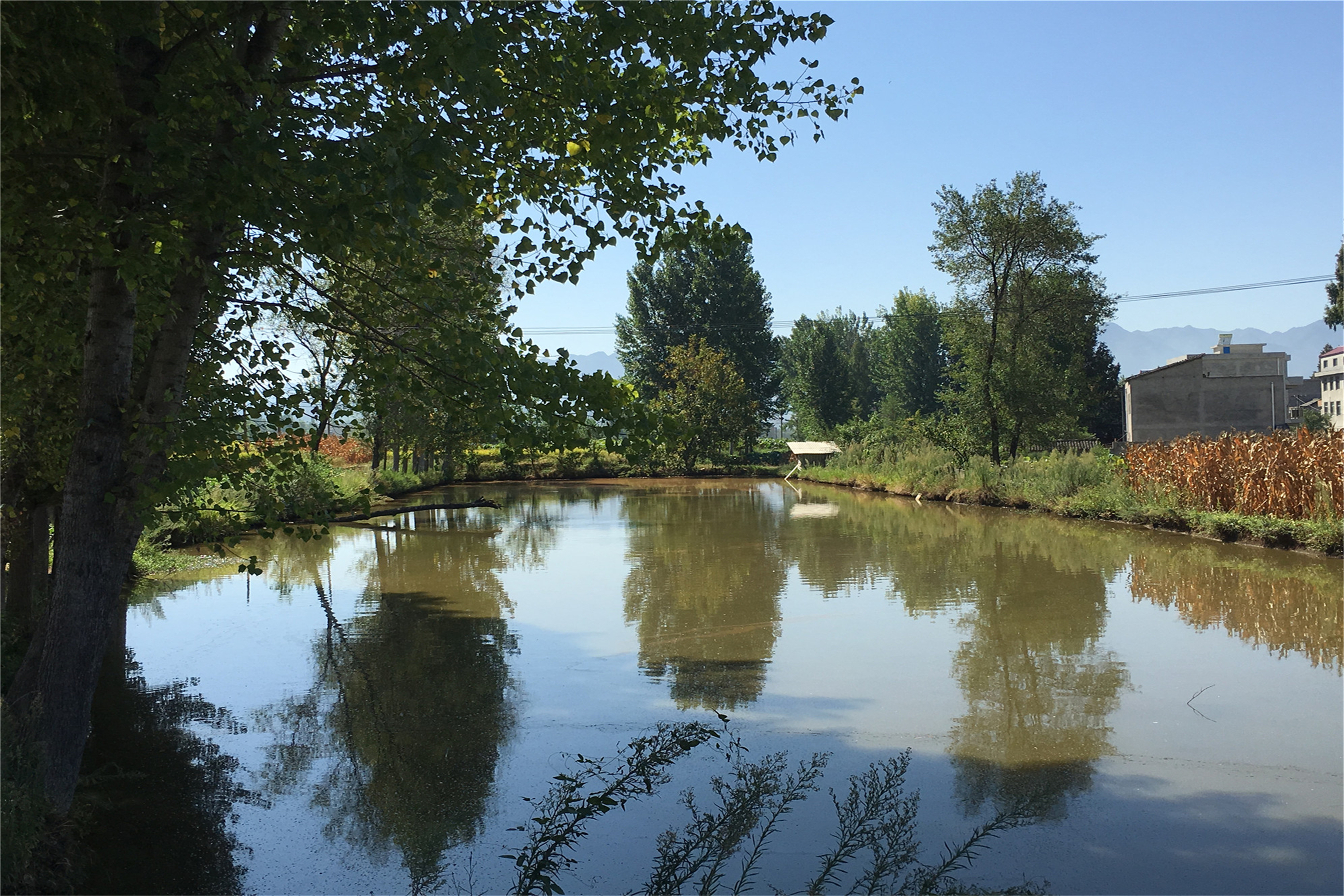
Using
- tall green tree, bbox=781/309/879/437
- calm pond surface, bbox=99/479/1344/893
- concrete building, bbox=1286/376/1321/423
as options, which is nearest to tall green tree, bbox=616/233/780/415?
tall green tree, bbox=781/309/879/437

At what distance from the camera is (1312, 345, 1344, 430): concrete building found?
185ft

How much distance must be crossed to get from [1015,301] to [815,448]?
19.9 meters

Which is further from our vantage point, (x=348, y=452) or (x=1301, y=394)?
(x=1301, y=394)

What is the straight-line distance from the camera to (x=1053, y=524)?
72.2 feet

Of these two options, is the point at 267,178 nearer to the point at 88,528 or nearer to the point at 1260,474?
the point at 88,528

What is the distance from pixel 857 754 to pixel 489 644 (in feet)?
16.5

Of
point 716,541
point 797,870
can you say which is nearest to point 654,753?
point 797,870

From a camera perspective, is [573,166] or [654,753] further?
[573,166]

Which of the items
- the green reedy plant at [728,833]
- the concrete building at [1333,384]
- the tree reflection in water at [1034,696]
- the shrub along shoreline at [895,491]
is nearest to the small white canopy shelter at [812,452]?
the shrub along shoreline at [895,491]

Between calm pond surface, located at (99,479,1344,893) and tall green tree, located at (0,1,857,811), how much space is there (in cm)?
167

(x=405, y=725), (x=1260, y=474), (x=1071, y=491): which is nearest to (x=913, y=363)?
(x=1071, y=491)

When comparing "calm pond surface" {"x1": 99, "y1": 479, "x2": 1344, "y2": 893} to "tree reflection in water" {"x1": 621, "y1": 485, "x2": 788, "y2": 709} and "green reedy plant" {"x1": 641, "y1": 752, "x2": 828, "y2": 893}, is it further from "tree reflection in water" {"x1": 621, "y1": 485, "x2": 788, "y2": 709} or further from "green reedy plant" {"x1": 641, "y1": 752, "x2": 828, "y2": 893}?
"green reedy plant" {"x1": 641, "y1": 752, "x2": 828, "y2": 893}

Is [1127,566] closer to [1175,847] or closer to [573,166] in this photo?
[1175,847]

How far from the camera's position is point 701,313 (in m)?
65.4
